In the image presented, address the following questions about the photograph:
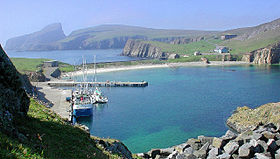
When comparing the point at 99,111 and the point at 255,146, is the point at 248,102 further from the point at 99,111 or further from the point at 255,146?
the point at 255,146

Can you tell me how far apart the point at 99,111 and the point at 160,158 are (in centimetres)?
2626

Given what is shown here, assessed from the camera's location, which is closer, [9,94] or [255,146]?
[9,94]

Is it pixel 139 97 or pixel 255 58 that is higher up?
pixel 255 58

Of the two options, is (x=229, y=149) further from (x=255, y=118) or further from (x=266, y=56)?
(x=266, y=56)

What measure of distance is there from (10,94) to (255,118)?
2722 centimetres

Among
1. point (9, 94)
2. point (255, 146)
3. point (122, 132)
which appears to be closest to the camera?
point (9, 94)

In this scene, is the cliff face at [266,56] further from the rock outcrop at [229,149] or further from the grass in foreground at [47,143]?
the grass in foreground at [47,143]

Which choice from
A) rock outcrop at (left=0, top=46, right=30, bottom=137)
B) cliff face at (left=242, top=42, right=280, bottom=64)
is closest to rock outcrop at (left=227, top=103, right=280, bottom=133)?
rock outcrop at (left=0, top=46, right=30, bottom=137)

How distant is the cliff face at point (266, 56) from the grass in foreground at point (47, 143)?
11060 cm

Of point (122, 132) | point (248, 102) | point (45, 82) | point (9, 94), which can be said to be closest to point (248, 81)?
point (248, 102)

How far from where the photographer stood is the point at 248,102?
4469cm

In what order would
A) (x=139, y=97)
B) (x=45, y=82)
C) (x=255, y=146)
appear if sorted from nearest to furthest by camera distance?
(x=255, y=146), (x=139, y=97), (x=45, y=82)

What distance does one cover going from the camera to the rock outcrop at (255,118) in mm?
27267

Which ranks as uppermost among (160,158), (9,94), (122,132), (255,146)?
(9,94)
